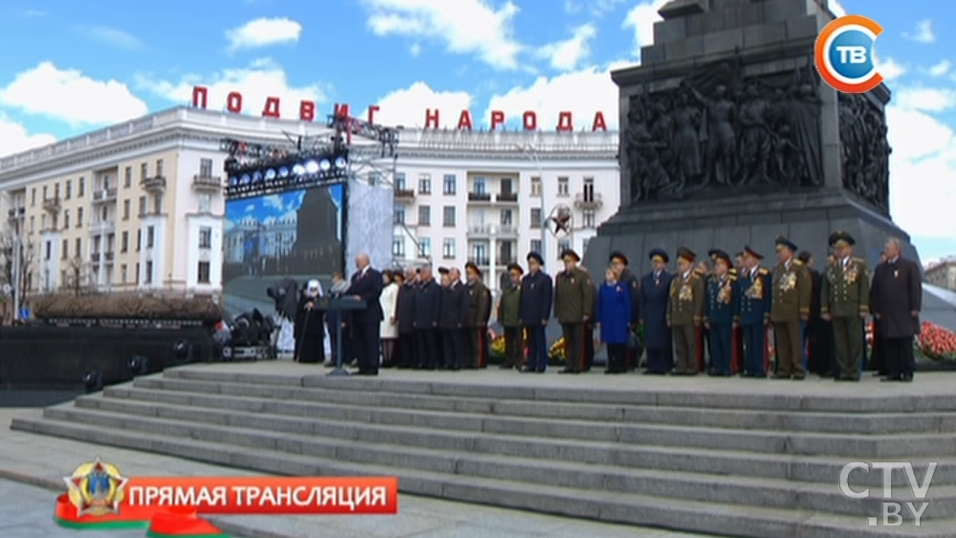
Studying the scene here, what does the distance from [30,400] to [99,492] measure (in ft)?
37.1

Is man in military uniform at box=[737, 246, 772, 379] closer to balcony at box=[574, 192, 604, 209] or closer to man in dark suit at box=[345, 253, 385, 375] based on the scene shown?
man in dark suit at box=[345, 253, 385, 375]

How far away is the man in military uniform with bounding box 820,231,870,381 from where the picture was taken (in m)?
9.34

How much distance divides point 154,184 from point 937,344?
5904cm

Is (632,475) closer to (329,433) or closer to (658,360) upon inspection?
(329,433)

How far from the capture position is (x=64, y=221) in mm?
72062

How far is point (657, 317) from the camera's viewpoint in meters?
11.2

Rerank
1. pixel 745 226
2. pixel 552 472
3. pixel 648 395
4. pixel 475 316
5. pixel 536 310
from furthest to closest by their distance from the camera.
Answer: pixel 475 316, pixel 745 226, pixel 536 310, pixel 648 395, pixel 552 472

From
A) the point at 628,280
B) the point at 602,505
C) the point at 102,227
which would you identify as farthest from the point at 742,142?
the point at 102,227

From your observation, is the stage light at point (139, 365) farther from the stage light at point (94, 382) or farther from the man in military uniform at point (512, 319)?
the man in military uniform at point (512, 319)

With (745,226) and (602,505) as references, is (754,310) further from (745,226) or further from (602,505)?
(602,505)

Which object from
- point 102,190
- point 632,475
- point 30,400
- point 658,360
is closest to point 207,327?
point 30,400

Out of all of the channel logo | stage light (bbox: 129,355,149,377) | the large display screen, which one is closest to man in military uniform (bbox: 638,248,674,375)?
the channel logo

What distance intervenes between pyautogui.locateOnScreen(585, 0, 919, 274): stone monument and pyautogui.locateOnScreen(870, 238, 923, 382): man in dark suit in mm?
2430

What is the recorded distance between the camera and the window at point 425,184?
214 ft
